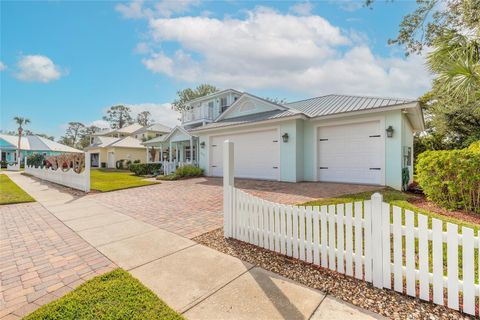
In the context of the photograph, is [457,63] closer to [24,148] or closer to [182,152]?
[182,152]

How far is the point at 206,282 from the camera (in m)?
2.61

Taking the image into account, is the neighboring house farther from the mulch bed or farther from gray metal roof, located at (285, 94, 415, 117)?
the mulch bed

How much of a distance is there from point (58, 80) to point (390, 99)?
79.2 ft

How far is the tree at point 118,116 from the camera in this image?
54.8 meters

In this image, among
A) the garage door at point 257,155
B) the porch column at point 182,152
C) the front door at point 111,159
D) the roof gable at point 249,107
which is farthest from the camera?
the front door at point 111,159

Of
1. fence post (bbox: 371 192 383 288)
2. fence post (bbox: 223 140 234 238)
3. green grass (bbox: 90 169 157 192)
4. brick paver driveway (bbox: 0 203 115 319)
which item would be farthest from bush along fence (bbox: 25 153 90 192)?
fence post (bbox: 371 192 383 288)

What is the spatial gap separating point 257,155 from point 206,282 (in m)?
9.72

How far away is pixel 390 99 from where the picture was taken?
9.41 metres

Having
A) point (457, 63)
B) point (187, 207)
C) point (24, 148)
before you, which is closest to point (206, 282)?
point (187, 207)

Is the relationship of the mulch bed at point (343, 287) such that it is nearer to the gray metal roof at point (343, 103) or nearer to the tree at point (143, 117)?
the gray metal roof at point (343, 103)

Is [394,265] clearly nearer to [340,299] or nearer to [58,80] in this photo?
[340,299]

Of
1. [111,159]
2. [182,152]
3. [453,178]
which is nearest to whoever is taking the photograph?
[453,178]

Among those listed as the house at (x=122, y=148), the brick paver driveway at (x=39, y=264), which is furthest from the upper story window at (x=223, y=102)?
the brick paver driveway at (x=39, y=264)

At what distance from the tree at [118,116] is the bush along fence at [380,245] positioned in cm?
6089
